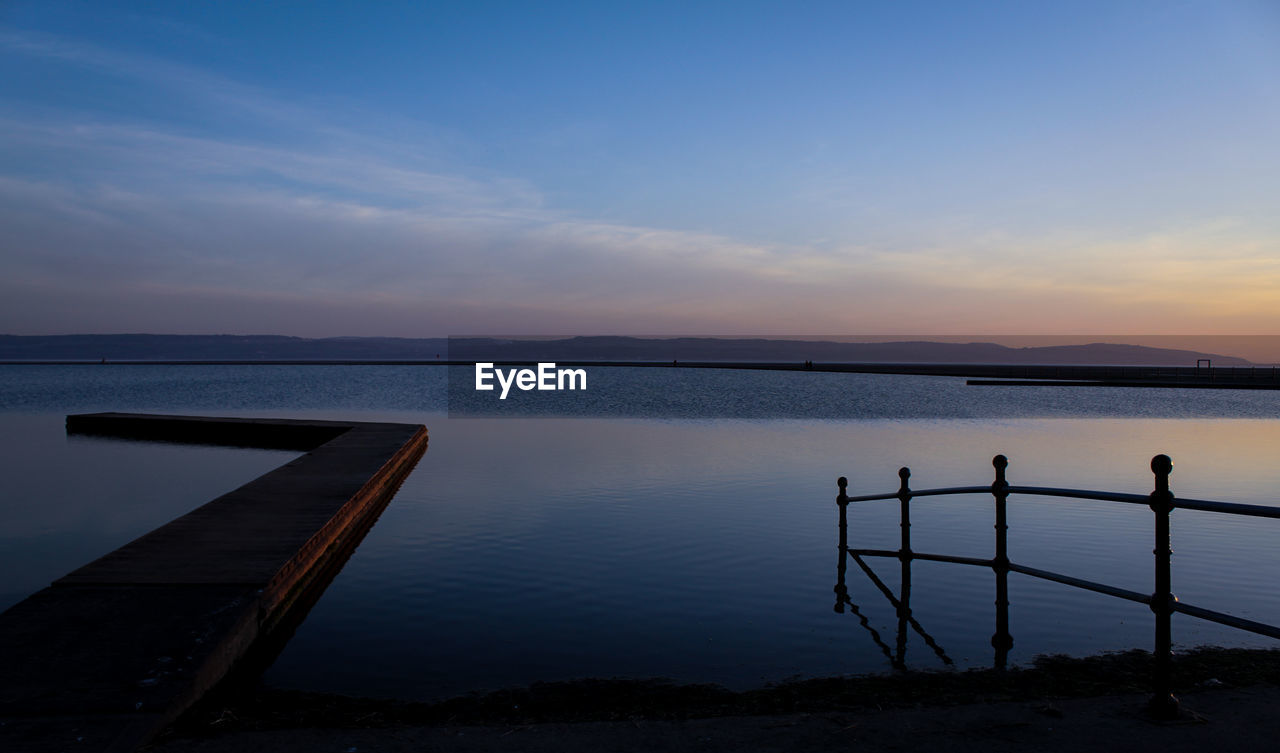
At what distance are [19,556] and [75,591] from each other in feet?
16.0

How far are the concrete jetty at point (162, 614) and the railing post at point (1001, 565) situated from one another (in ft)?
20.6

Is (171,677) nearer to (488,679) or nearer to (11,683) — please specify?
(11,683)

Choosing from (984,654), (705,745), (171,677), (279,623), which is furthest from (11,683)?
(984,654)

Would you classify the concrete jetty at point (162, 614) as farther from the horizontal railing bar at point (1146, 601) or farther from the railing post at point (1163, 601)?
the horizontal railing bar at point (1146, 601)

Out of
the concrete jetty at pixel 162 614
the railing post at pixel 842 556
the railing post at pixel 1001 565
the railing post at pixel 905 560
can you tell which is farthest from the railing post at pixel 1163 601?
the concrete jetty at pixel 162 614

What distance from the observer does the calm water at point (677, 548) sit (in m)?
7.89

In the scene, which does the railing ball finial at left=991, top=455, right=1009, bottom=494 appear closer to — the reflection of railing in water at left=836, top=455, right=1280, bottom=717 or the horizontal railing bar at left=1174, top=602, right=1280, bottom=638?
the reflection of railing in water at left=836, top=455, right=1280, bottom=717

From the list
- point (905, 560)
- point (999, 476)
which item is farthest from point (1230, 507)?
point (905, 560)

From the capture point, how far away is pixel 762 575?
1064 centimetres

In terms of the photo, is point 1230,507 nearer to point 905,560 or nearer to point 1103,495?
point 1103,495

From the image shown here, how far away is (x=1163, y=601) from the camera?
537 cm

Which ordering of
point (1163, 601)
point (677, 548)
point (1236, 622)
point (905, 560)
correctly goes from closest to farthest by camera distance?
point (1236, 622) → point (1163, 601) → point (905, 560) → point (677, 548)

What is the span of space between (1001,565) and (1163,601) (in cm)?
250

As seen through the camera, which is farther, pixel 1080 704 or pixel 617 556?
pixel 617 556
